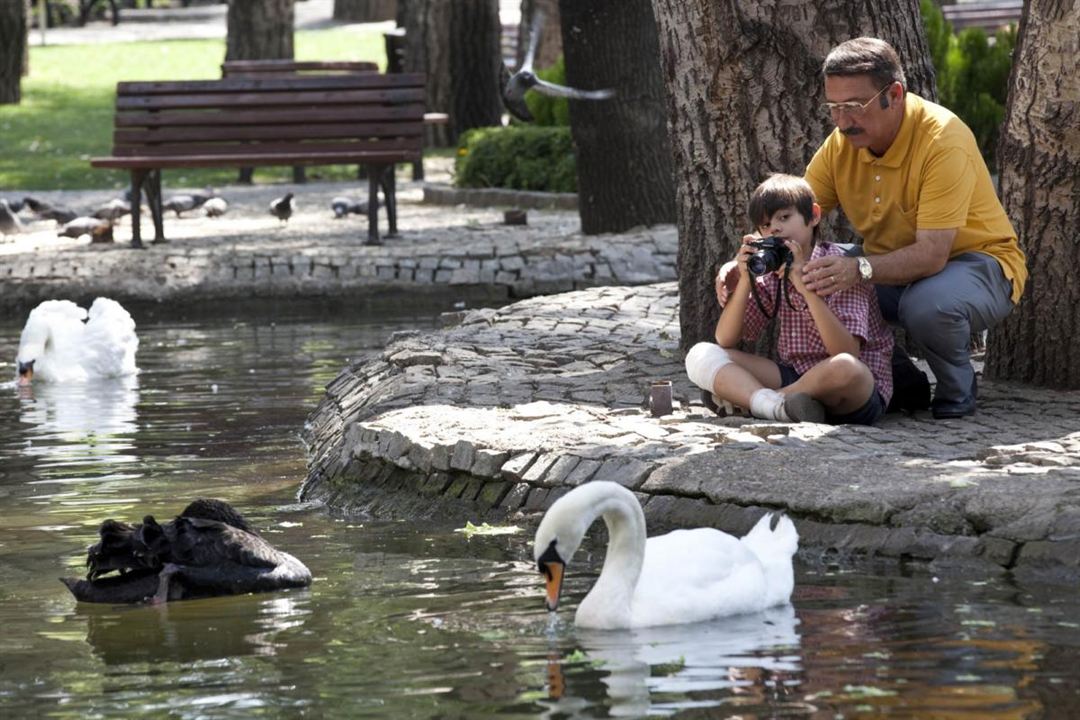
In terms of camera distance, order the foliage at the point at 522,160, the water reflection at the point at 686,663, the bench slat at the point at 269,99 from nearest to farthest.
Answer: the water reflection at the point at 686,663
the bench slat at the point at 269,99
the foliage at the point at 522,160

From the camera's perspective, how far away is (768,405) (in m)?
8.09

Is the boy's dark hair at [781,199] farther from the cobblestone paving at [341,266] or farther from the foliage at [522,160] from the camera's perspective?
the foliage at [522,160]

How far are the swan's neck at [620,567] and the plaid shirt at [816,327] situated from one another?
7.49 ft

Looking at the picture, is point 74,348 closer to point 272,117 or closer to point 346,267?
point 346,267

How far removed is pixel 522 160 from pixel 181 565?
14347 mm

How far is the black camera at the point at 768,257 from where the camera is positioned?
7.66 metres

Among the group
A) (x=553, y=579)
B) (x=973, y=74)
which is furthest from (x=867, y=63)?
(x=973, y=74)

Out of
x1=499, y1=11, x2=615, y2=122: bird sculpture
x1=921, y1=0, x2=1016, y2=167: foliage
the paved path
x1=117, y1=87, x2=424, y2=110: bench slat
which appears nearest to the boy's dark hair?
x1=499, y1=11, x2=615, y2=122: bird sculpture

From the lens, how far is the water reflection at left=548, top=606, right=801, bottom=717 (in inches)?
204

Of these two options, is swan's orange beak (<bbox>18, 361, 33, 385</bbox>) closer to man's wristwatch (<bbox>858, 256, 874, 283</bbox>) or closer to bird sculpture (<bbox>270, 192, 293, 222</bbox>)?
man's wristwatch (<bbox>858, 256, 874, 283</bbox>)

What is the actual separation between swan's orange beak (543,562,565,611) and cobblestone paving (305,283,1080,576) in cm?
127

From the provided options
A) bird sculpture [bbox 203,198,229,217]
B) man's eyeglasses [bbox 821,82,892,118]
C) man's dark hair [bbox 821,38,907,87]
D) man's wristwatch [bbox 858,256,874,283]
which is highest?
man's dark hair [bbox 821,38,907,87]

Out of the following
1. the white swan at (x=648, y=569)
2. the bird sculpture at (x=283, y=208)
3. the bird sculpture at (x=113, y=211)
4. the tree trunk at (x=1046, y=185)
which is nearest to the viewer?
the white swan at (x=648, y=569)

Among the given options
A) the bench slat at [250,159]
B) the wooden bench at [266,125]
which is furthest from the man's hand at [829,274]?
the wooden bench at [266,125]
